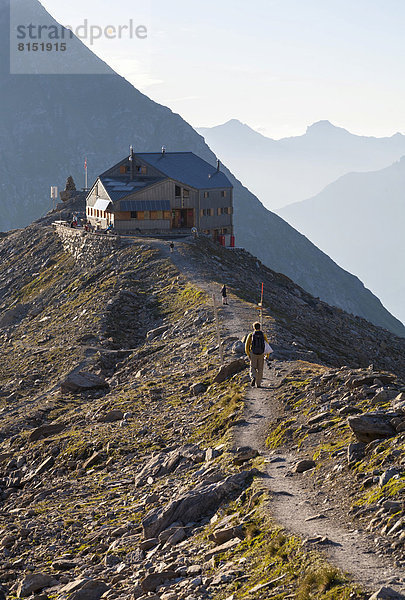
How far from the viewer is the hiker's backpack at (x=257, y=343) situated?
28.8m

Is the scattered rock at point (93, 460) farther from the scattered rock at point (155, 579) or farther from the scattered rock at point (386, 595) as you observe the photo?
the scattered rock at point (386, 595)

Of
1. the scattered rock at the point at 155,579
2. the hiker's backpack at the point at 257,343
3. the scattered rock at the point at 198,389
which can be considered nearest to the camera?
the scattered rock at the point at 155,579

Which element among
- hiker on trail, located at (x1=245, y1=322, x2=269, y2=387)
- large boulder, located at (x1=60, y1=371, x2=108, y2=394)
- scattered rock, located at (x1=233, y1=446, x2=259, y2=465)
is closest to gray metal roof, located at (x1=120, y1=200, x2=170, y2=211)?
large boulder, located at (x1=60, y1=371, x2=108, y2=394)

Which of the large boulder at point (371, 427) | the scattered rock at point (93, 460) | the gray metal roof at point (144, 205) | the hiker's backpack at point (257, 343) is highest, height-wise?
the gray metal roof at point (144, 205)

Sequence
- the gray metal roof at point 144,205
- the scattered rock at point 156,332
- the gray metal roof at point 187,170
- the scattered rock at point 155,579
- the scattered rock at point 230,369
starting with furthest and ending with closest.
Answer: the gray metal roof at point 187,170
the gray metal roof at point 144,205
the scattered rock at point 156,332
the scattered rock at point 230,369
the scattered rock at point 155,579

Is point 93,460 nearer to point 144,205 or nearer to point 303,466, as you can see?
point 303,466

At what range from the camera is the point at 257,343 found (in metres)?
29.0

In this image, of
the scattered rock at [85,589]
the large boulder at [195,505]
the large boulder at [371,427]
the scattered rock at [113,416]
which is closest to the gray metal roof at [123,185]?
the scattered rock at [113,416]

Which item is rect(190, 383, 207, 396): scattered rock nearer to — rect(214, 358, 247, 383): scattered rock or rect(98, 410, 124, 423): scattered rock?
rect(214, 358, 247, 383): scattered rock

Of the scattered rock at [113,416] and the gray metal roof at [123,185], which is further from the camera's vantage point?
the gray metal roof at [123,185]

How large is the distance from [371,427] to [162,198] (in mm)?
70534

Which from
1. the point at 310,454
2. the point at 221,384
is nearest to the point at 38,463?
the point at 221,384

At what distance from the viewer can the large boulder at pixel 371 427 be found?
19.0m

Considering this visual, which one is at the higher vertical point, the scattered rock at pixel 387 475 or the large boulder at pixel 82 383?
the scattered rock at pixel 387 475
